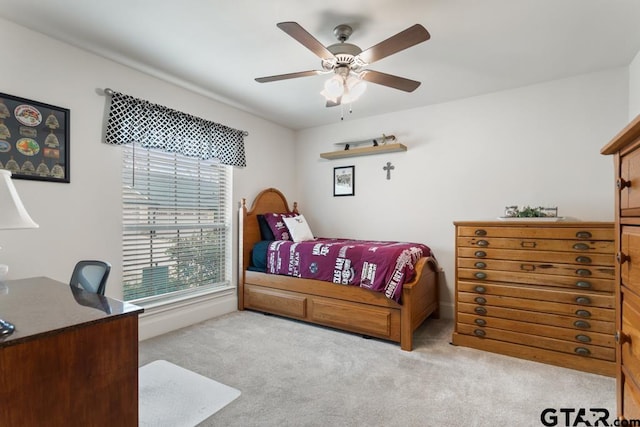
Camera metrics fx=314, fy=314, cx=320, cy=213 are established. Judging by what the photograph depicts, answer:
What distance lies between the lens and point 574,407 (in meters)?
1.87

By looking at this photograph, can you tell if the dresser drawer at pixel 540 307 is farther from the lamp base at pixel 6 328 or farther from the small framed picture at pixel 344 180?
the lamp base at pixel 6 328

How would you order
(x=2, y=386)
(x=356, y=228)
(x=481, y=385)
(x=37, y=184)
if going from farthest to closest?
(x=356, y=228)
(x=37, y=184)
(x=481, y=385)
(x=2, y=386)

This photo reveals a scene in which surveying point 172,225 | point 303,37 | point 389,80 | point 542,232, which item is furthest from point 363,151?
point 172,225

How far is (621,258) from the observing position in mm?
1157

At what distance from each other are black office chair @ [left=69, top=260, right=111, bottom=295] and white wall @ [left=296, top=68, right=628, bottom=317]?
3.01 m

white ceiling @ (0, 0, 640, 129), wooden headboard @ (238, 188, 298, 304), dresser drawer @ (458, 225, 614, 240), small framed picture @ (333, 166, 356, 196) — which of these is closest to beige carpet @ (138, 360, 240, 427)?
wooden headboard @ (238, 188, 298, 304)

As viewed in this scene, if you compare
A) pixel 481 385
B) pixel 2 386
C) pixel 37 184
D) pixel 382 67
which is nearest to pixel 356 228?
pixel 382 67

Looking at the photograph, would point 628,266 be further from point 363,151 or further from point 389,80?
point 363,151

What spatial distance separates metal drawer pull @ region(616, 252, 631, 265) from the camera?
1.12 metres

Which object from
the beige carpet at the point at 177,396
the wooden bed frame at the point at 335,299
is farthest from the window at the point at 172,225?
the beige carpet at the point at 177,396

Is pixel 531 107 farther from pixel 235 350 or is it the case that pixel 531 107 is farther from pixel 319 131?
pixel 235 350

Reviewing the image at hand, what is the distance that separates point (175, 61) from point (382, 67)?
5.83 feet

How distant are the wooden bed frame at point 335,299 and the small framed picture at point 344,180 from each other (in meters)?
1.01

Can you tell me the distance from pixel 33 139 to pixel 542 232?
12.5ft
